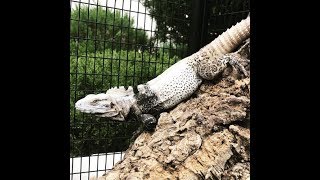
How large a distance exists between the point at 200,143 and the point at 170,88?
1.37 feet

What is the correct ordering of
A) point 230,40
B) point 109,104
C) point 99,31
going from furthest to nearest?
1. point 99,31
2. point 230,40
3. point 109,104

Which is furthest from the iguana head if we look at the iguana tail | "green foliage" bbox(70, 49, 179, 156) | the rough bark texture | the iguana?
the iguana tail

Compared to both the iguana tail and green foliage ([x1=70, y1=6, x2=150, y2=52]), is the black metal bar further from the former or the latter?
green foliage ([x1=70, y1=6, x2=150, y2=52])

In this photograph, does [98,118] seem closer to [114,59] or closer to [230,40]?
[114,59]

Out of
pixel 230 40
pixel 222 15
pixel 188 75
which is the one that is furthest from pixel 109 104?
pixel 222 15

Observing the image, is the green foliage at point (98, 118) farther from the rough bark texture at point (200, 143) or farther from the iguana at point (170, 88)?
the rough bark texture at point (200, 143)

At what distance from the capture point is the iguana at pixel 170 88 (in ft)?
5.47

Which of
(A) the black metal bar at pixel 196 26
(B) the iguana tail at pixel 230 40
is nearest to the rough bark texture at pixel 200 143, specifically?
(B) the iguana tail at pixel 230 40

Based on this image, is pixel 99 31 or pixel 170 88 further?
pixel 99 31

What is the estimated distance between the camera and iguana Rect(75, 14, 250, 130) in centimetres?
167

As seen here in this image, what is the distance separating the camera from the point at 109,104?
1671mm

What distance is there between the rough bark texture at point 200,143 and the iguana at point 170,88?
0.09 metres
